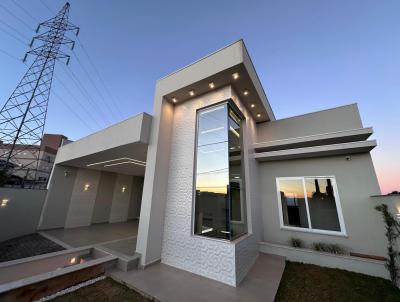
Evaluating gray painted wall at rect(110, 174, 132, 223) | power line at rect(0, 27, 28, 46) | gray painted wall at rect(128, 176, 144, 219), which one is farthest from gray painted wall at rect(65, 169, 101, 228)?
power line at rect(0, 27, 28, 46)

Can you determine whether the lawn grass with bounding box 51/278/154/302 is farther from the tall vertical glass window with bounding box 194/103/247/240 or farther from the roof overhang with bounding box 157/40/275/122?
the roof overhang with bounding box 157/40/275/122

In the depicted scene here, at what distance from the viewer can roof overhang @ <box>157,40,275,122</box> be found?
13.6 feet

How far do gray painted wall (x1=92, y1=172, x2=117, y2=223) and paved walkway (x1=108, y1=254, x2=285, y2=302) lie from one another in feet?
23.3

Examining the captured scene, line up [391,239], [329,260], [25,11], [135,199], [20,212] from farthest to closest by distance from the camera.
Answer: [135,199]
[25,11]
[20,212]
[329,260]
[391,239]

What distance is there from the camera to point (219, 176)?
4.23m

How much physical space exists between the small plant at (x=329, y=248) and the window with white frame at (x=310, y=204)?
1.24ft

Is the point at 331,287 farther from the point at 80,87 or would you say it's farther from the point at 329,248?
the point at 80,87

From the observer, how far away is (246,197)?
4848 millimetres

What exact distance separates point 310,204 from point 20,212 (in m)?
11.9

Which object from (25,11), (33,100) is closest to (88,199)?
(33,100)

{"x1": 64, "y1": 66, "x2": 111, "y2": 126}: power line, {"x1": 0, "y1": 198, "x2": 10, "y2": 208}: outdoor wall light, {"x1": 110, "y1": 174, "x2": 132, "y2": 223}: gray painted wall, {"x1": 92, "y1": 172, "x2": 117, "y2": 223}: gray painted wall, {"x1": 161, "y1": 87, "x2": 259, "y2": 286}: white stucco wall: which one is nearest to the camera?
{"x1": 161, "y1": 87, "x2": 259, "y2": 286}: white stucco wall

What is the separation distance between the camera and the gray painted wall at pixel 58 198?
25.4ft

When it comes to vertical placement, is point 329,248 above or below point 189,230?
below

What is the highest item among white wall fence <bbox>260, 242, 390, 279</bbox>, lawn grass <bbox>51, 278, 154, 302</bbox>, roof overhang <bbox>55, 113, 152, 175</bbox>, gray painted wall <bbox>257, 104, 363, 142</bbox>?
gray painted wall <bbox>257, 104, 363, 142</bbox>
